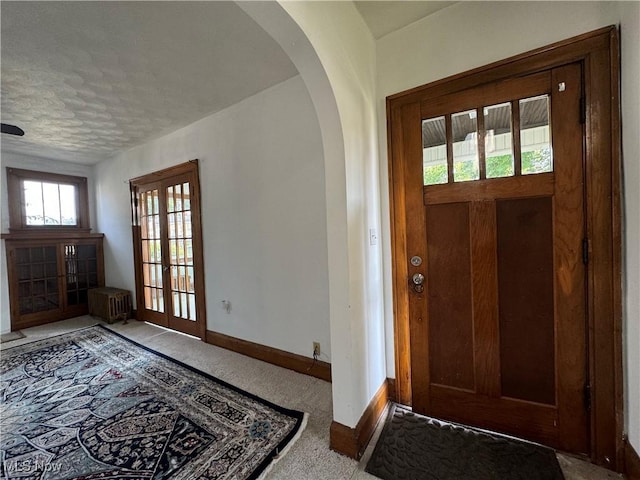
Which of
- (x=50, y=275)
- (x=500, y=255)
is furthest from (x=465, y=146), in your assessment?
(x=50, y=275)

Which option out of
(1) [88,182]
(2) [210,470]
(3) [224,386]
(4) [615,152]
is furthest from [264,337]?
(1) [88,182]

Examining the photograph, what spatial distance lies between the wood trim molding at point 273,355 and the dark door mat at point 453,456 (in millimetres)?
686

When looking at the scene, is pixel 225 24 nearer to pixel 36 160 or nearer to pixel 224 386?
pixel 224 386

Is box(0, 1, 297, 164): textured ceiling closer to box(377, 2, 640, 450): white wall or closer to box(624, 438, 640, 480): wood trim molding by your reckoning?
box(377, 2, 640, 450): white wall

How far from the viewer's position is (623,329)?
1237mm

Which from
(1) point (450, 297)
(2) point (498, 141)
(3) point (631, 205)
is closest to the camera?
(3) point (631, 205)

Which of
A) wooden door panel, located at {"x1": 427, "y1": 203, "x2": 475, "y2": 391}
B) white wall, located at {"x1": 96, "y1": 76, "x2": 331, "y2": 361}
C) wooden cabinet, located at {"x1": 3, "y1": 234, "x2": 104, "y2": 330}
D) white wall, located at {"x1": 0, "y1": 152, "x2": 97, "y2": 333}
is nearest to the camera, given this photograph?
wooden door panel, located at {"x1": 427, "y1": 203, "x2": 475, "y2": 391}

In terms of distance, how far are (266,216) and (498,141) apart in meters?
1.81

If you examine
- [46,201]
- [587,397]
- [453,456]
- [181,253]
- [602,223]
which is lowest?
[453,456]

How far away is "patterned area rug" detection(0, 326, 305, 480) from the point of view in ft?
4.51

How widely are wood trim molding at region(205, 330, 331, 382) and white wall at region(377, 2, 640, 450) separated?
2.00ft

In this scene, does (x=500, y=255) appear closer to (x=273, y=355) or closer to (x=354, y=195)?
(x=354, y=195)

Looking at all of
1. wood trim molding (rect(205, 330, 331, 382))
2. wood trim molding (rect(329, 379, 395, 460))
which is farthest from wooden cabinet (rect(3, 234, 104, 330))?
wood trim molding (rect(329, 379, 395, 460))

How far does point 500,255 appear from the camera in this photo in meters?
1.50
